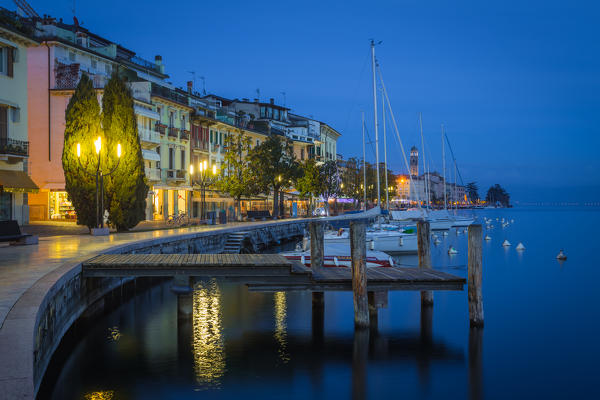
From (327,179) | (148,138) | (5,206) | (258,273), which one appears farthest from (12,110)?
(327,179)

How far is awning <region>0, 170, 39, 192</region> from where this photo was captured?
Result: 3294cm

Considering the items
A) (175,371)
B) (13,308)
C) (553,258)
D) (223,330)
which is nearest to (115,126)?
(223,330)

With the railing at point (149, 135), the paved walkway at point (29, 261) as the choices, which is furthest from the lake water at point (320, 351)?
the railing at point (149, 135)

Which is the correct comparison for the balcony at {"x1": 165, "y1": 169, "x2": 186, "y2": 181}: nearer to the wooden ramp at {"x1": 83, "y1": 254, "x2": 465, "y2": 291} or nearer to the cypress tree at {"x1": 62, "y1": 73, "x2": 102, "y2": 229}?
the cypress tree at {"x1": 62, "y1": 73, "x2": 102, "y2": 229}

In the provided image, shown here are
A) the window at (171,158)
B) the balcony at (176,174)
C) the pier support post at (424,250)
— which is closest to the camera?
the pier support post at (424,250)

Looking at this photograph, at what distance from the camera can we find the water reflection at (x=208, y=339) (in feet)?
45.5

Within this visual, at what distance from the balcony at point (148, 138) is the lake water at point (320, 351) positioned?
2817cm

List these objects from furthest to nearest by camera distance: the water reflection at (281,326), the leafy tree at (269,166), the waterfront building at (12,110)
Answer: the leafy tree at (269,166)
the waterfront building at (12,110)
the water reflection at (281,326)

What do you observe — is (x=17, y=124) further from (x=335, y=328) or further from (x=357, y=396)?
(x=357, y=396)

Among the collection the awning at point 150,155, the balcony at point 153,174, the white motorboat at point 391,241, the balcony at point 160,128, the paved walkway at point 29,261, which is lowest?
the white motorboat at point 391,241

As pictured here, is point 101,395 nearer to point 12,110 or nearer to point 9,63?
point 12,110

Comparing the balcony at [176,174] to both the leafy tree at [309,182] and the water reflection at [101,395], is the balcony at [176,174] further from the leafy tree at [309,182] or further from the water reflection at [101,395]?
the water reflection at [101,395]

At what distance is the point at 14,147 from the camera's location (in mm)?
33375

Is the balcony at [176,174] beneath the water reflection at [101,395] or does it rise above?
above
